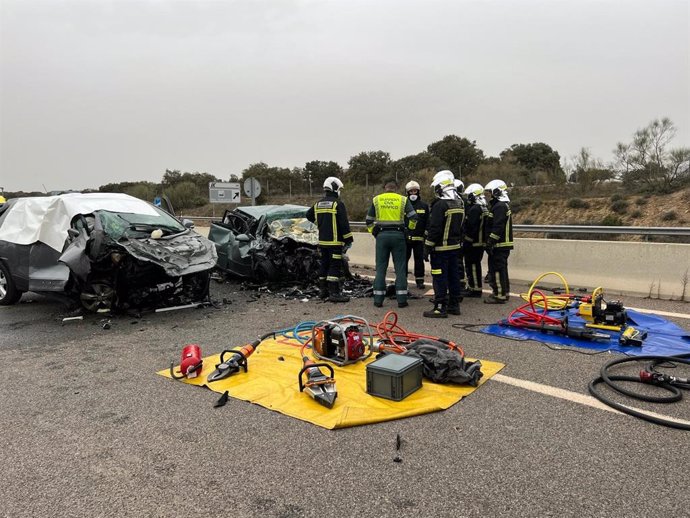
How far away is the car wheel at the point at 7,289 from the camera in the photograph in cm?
769

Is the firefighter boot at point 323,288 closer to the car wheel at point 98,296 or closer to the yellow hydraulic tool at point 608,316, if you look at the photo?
the car wheel at point 98,296

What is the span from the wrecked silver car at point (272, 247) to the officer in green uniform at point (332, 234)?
3.02 ft

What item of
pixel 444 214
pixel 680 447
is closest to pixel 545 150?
pixel 444 214

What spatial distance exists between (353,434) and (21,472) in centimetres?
208

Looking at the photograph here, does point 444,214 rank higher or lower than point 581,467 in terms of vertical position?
higher

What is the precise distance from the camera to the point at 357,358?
4.72 meters

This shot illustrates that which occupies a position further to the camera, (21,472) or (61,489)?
(21,472)

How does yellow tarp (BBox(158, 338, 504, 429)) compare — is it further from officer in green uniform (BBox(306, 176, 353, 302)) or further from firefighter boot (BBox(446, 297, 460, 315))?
officer in green uniform (BBox(306, 176, 353, 302))

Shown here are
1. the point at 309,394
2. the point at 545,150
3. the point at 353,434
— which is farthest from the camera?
the point at 545,150

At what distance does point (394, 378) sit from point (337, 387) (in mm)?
604

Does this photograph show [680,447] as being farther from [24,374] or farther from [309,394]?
[24,374]

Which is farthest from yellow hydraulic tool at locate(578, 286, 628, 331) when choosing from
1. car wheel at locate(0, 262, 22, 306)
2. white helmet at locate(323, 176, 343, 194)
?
car wheel at locate(0, 262, 22, 306)

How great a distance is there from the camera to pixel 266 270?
864 cm

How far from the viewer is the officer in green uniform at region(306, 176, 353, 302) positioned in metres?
7.70
